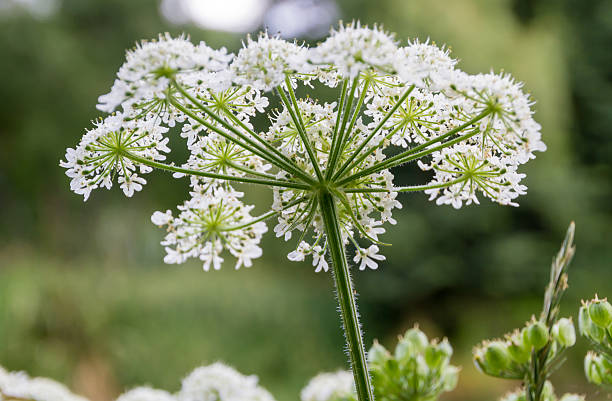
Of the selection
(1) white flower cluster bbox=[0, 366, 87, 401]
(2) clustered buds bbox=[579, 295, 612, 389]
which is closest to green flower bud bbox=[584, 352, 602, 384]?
(2) clustered buds bbox=[579, 295, 612, 389]

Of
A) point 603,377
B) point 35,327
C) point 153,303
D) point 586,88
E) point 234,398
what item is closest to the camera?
point 603,377

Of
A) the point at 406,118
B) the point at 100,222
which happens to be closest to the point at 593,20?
the point at 100,222

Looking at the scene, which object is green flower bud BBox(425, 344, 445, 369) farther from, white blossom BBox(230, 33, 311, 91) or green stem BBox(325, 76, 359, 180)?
white blossom BBox(230, 33, 311, 91)

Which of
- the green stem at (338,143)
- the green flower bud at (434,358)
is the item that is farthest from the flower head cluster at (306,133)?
the green flower bud at (434,358)

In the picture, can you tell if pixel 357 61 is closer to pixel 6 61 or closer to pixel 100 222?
pixel 6 61

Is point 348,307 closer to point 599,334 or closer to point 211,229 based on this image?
point 211,229

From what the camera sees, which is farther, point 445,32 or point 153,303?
point 445,32
